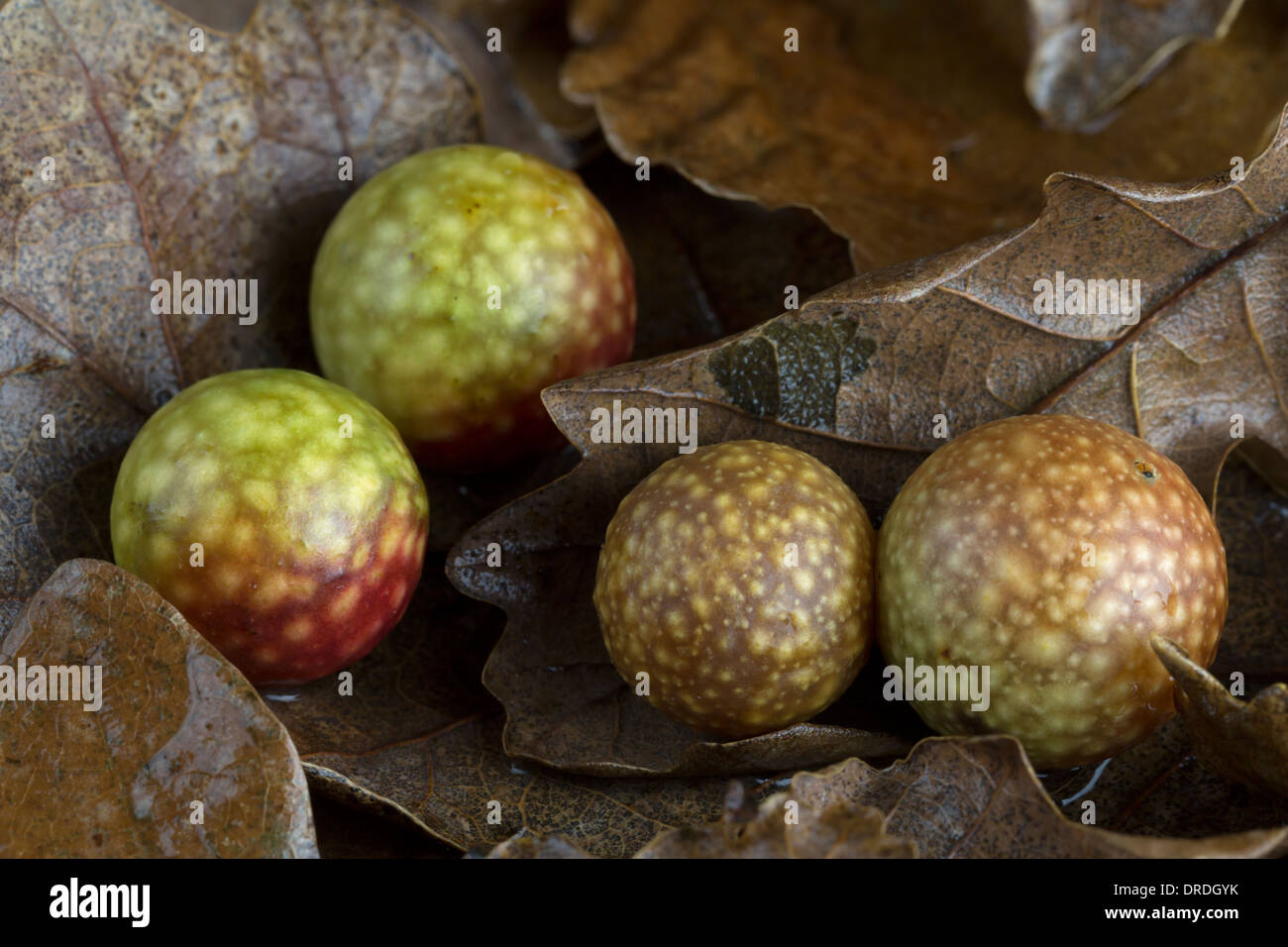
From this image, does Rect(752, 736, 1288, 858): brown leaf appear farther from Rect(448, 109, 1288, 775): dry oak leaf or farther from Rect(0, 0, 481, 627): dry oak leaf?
Rect(0, 0, 481, 627): dry oak leaf

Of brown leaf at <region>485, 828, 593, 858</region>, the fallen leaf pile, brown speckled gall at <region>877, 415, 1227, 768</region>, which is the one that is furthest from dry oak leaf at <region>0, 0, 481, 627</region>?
brown speckled gall at <region>877, 415, 1227, 768</region>

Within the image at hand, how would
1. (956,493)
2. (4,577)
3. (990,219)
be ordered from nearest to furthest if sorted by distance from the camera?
(956,493) < (4,577) < (990,219)

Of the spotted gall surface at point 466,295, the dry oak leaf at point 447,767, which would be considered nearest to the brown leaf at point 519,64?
the spotted gall surface at point 466,295

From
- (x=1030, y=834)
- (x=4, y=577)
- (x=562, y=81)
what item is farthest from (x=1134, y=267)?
(x=4, y=577)

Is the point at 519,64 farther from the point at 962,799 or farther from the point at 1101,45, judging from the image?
the point at 962,799
